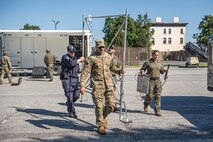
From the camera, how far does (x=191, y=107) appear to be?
402 inches

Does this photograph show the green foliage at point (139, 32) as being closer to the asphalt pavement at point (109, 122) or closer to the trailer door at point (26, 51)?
the trailer door at point (26, 51)

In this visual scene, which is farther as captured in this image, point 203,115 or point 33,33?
point 33,33

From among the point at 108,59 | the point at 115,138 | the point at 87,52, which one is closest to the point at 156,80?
the point at 108,59

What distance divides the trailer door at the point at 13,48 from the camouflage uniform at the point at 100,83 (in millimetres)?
16570

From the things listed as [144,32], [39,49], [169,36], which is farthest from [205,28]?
[169,36]

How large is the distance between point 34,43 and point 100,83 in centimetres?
1662

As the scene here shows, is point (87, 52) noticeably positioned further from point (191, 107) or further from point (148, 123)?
point (148, 123)

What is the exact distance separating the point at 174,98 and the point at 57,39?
12.6m

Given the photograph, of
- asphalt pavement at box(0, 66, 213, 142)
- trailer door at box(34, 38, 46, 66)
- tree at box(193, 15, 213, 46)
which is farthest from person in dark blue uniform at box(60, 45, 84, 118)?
tree at box(193, 15, 213, 46)

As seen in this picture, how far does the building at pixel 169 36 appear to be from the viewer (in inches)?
3720

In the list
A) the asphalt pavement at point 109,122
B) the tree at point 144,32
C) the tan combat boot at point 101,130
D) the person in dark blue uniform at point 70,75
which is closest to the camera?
the asphalt pavement at point 109,122

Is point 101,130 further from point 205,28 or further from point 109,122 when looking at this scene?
point 205,28

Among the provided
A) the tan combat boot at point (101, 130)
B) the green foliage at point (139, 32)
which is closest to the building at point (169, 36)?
the green foliage at point (139, 32)

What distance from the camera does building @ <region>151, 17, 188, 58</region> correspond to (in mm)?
94500
